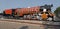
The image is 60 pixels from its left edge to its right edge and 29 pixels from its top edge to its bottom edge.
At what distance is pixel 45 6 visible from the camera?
61.5 ft

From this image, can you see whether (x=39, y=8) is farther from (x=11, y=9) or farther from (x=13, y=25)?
(x=13, y=25)

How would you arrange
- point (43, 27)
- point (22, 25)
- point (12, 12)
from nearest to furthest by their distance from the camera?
point (43, 27)
point (22, 25)
point (12, 12)

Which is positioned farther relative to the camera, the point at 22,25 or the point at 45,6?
the point at 45,6

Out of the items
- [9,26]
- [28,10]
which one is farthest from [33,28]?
[28,10]

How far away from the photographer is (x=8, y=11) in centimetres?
2389

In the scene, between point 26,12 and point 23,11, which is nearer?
point 26,12

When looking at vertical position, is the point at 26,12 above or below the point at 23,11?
below

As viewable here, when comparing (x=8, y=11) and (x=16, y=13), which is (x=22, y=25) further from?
(x=8, y=11)

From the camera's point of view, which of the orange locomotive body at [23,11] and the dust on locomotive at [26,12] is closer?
the dust on locomotive at [26,12]

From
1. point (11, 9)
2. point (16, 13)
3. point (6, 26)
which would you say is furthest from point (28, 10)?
point (6, 26)

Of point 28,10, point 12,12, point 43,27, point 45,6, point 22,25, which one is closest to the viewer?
point 43,27

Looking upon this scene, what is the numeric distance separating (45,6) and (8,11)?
6971 millimetres

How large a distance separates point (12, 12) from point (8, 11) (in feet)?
3.34

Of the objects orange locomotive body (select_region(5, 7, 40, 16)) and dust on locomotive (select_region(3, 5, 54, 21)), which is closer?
dust on locomotive (select_region(3, 5, 54, 21))
